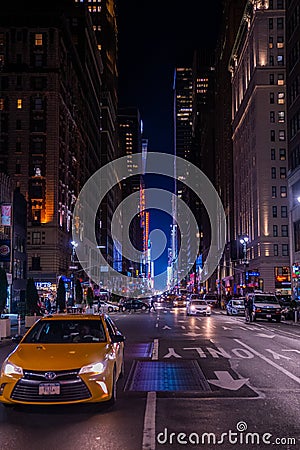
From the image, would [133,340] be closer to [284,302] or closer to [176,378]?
[176,378]

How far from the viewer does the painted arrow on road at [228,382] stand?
1257cm

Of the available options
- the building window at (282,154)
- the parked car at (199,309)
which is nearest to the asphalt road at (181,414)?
the parked car at (199,309)

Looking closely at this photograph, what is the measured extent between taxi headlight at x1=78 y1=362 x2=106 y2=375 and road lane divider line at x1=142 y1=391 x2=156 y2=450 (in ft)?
3.39

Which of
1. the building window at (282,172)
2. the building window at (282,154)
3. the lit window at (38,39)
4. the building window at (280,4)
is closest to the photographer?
the lit window at (38,39)

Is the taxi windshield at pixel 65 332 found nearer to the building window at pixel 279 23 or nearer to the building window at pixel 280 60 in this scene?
the building window at pixel 280 60

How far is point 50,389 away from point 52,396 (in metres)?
0.12

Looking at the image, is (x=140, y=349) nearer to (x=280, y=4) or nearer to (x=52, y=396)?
(x=52, y=396)

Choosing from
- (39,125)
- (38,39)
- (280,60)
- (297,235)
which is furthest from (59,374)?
(280,60)

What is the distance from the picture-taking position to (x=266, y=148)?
98375 millimetres

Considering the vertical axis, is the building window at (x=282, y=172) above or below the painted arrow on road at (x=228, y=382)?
above

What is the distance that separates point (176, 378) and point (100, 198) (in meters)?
136

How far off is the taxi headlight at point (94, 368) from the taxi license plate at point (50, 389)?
45cm

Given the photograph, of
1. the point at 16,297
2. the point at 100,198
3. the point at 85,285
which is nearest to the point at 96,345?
the point at 16,297

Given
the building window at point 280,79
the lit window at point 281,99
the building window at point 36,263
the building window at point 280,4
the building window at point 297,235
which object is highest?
the building window at point 280,4
